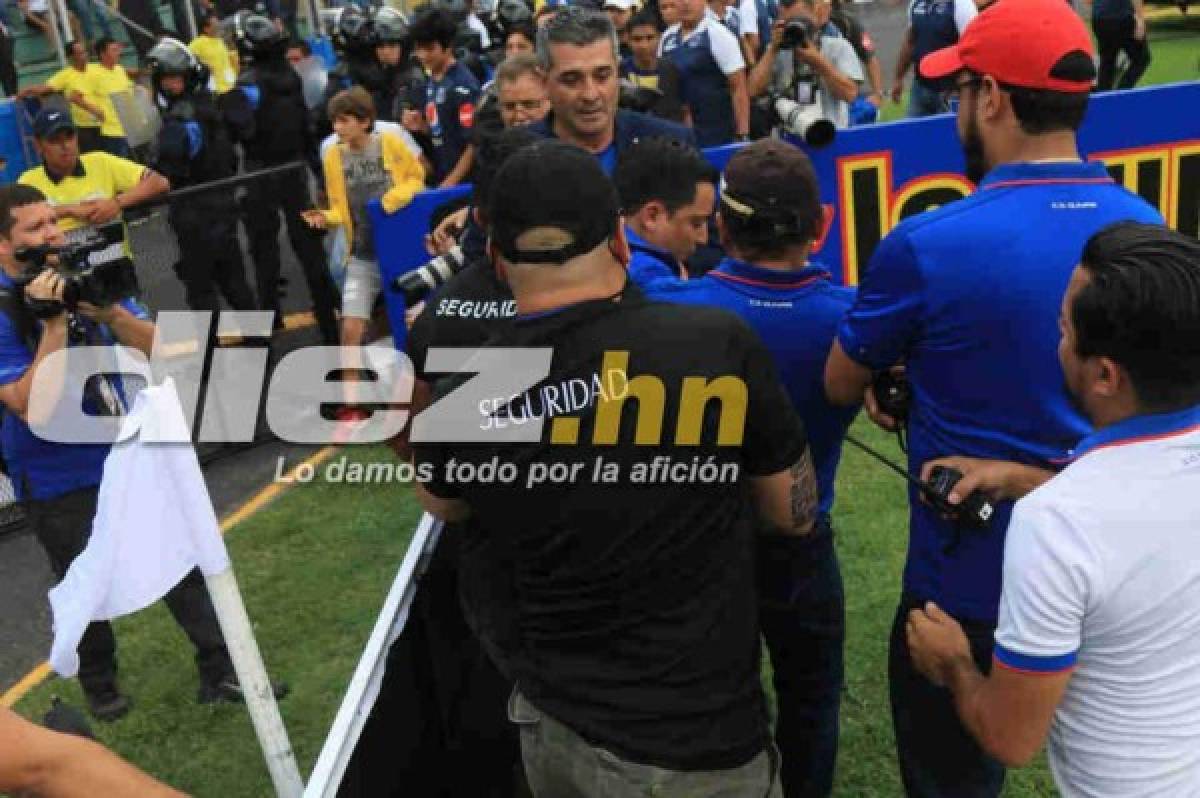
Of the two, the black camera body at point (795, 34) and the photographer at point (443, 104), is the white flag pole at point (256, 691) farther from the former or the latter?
the black camera body at point (795, 34)

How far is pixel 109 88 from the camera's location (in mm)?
12039

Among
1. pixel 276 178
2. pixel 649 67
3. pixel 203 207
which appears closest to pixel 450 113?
pixel 276 178

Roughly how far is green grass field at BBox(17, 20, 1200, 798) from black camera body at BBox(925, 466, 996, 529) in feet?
5.80

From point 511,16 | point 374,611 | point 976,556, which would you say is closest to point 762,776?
point 976,556

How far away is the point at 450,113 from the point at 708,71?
79.1 inches

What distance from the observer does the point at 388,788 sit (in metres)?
2.63

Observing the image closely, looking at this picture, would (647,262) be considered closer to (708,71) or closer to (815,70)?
(708,71)

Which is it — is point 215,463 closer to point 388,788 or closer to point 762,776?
point 388,788

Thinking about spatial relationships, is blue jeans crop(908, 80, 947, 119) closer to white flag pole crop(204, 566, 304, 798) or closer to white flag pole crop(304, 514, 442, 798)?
white flag pole crop(304, 514, 442, 798)

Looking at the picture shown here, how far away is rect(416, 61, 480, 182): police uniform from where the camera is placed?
7637 millimetres

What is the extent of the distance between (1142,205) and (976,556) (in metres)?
0.86

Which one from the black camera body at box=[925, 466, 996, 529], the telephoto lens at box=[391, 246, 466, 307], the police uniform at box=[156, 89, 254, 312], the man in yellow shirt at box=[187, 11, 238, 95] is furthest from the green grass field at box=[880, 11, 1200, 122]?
Result: the black camera body at box=[925, 466, 996, 529]

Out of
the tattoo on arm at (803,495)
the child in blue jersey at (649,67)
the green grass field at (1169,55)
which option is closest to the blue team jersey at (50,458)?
the tattoo on arm at (803,495)

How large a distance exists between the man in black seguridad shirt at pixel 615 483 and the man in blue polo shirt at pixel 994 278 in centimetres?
43
